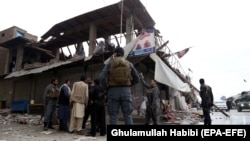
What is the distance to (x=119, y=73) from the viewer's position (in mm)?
4004

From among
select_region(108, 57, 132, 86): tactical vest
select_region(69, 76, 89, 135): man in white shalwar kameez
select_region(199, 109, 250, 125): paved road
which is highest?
select_region(108, 57, 132, 86): tactical vest

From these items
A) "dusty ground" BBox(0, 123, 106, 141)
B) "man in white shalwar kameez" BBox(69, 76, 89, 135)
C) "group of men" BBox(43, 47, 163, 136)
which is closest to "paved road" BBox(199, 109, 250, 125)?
"group of men" BBox(43, 47, 163, 136)

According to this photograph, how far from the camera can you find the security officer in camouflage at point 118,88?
3932 mm

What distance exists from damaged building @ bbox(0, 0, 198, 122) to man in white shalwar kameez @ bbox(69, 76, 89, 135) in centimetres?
343

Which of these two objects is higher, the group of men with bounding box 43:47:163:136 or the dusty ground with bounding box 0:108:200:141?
the group of men with bounding box 43:47:163:136

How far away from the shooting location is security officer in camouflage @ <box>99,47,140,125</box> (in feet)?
12.9

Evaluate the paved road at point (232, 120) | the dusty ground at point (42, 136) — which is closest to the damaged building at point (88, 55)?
the paved road at point (232, 120)

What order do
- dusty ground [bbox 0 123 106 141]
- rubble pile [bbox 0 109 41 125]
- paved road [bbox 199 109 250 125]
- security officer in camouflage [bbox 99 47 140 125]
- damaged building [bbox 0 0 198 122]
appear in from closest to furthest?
security officer in camouflage [bbox 99 47 140 125] < dusty ground [bbox 0 123 106 141] < rubble pile [bbox 0 109 41 125] < paved road [bbox 199 109 250 125] < damaged building [bbox 0 0 198 122]

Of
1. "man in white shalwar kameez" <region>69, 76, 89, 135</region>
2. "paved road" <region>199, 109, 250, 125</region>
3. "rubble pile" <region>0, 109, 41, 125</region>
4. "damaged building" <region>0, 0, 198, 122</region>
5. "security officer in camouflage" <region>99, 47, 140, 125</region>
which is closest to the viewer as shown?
"security officer in camouflage" <region>99, 47, 140, 125</region>

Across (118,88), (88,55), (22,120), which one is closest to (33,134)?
(118,88)

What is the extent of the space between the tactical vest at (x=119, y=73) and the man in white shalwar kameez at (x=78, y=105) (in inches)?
94.2

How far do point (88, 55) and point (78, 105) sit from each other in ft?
23.3

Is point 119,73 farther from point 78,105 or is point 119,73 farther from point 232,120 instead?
point 232,120

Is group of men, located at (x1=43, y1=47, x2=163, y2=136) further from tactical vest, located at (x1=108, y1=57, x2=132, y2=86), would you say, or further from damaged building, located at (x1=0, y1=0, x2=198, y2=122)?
damaged building, located at (x1=0, y1=0, x2=198, y2=122)
